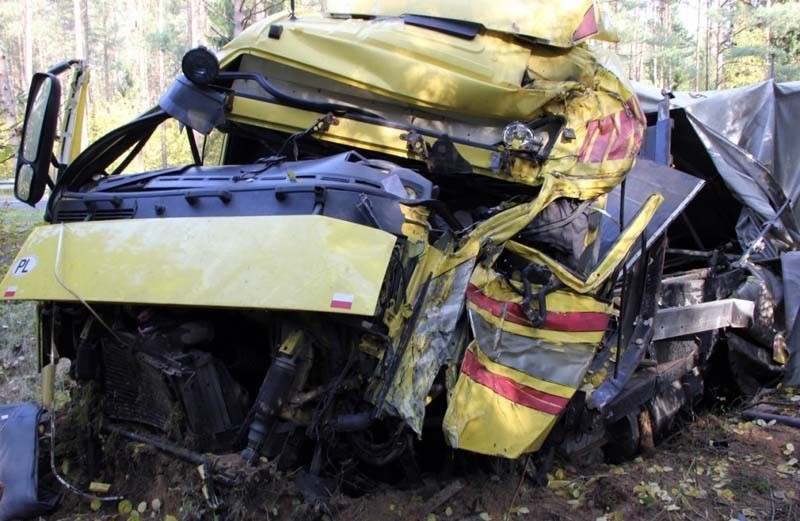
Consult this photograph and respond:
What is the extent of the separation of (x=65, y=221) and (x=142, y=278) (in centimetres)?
117

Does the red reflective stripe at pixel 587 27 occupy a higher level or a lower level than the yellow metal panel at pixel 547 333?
higher

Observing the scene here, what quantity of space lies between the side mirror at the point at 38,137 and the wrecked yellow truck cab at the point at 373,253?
2 centimetres

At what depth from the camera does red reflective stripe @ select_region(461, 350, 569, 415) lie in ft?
9.68

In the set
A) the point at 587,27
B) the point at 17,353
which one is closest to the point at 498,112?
the point at 587,27

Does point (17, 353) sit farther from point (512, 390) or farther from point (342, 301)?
point (512, 390)

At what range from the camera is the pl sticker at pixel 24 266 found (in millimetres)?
3172

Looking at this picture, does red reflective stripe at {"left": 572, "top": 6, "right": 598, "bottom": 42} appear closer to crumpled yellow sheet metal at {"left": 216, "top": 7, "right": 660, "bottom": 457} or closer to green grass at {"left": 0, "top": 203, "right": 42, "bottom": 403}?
crumpled yellow sheet metal at {"left": 216, "top": 7, "right": 660, "bottom": 457}

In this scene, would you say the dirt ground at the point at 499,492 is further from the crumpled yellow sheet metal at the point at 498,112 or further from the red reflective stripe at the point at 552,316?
the red reflective stripe at the point at 552,316

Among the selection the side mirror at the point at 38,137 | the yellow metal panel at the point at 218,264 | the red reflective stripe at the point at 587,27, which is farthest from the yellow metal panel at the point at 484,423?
the side mirror at the point at 38,137

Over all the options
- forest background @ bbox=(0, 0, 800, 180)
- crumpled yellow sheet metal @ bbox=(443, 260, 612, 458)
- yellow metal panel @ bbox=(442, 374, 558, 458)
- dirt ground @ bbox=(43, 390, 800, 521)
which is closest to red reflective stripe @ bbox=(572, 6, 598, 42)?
crumpled yellow sheet metal @ bbox=(443, 260, 612, 458)

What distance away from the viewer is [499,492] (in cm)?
325

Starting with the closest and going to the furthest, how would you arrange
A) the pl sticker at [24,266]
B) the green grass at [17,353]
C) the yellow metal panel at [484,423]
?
the yellow metal panel at [484,423]
the pl sticker at [24,266]
the green grass at [17,353]

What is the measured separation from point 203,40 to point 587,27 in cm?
2368

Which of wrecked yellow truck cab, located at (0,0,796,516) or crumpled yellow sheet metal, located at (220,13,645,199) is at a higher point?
crumpled yellow sheet metal, located at (220,13,645,199)
